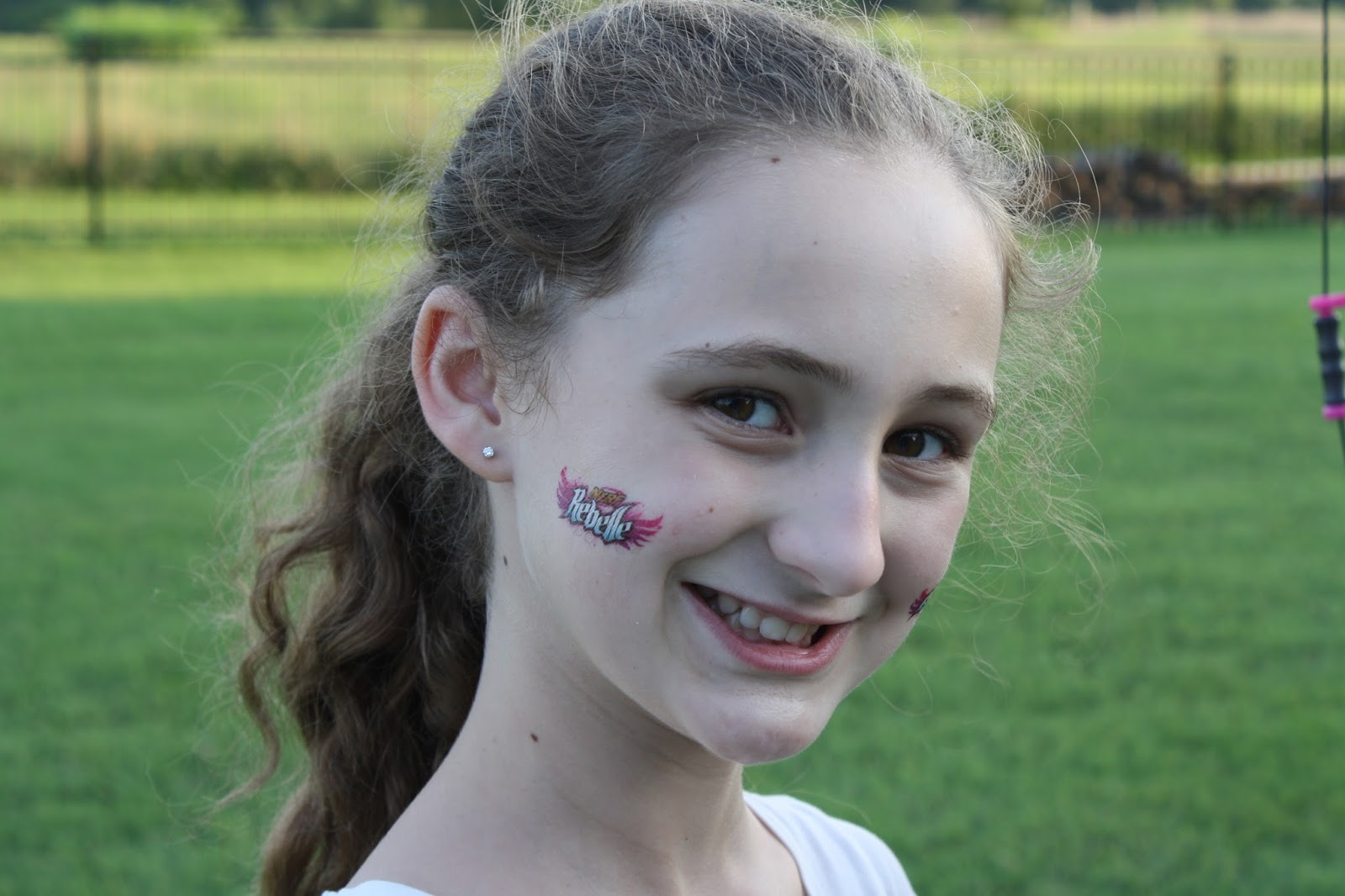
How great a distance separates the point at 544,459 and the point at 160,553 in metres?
4.85

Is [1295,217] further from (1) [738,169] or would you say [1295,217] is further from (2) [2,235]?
(1) [738,169]

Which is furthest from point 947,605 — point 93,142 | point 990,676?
point 93,142

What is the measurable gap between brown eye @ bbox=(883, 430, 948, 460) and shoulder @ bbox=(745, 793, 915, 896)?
0.64 m

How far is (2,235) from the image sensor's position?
1561 cm

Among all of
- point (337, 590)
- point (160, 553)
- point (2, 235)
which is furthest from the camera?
point (2, 235)

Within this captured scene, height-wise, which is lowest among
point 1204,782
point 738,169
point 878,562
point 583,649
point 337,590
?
point 1204,782

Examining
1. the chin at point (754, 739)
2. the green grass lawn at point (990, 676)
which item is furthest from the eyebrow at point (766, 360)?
the green grass lawn at point (990, 676)

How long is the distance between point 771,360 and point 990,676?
264cm

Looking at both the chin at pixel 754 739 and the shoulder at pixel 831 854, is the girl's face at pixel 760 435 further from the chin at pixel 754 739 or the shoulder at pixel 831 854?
the shoulder at pixel 831 854

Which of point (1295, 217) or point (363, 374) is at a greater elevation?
point (363, 374)

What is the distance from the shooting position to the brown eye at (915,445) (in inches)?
61.7

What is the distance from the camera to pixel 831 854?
2029mm

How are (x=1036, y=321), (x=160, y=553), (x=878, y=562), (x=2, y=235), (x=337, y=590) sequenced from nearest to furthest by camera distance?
(x=878, y=562)
(x=1036, y=321)
(x=337, y=590)
(x=160, y=553)
(x=2, y=235)

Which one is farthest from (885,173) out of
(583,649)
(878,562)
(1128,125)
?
(1128,125)
